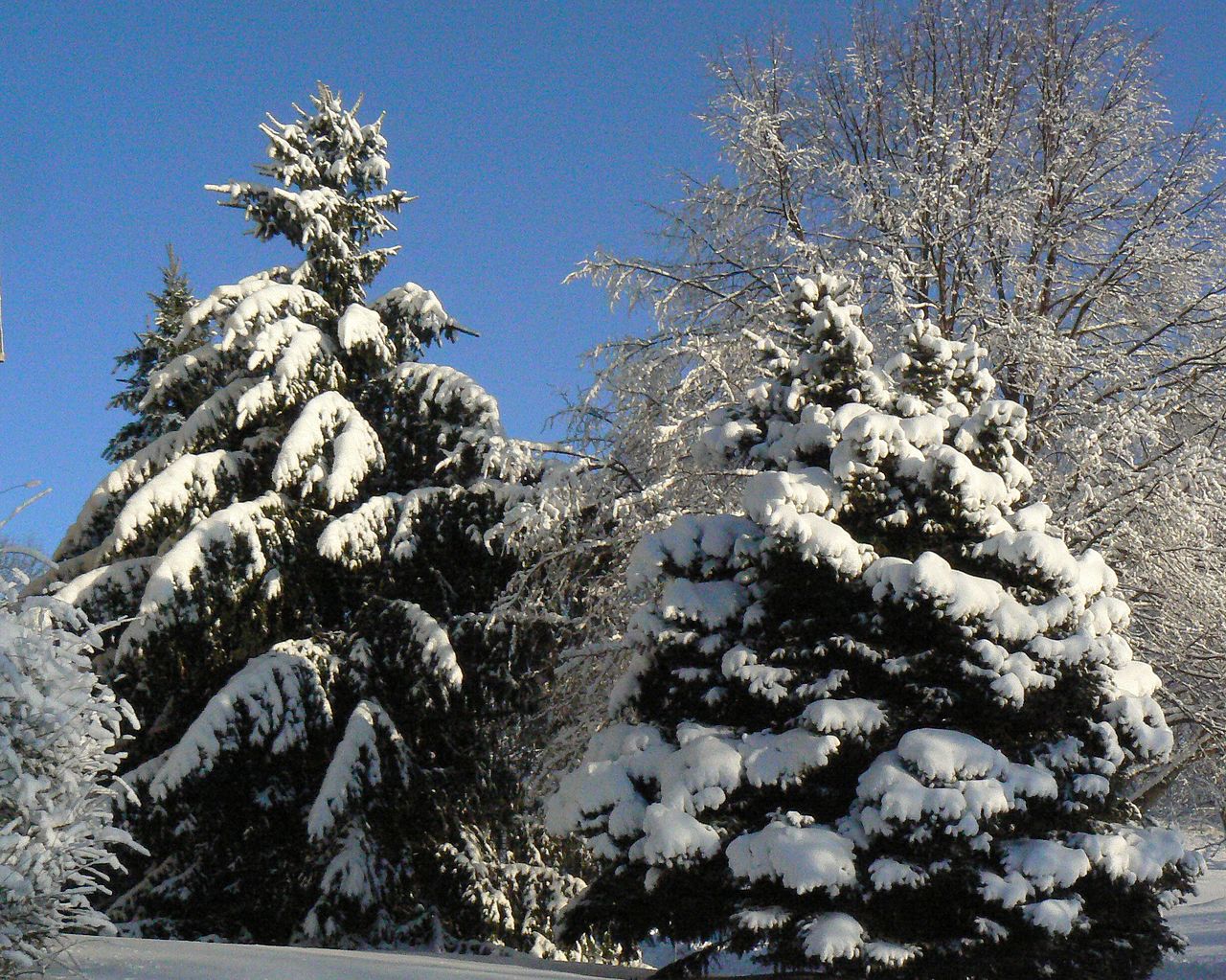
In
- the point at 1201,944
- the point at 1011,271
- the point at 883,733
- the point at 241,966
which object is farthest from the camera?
the point at 1201,944

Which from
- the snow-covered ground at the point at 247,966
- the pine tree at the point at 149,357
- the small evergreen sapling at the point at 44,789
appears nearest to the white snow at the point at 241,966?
the snow-covered ground at the point at 247,966

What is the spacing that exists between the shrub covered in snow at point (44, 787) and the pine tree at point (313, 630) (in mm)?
5264

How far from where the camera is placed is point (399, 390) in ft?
40.0

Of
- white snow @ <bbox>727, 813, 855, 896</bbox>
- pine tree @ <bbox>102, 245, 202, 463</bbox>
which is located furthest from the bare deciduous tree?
Result: pine tree @ <bbox>102, 245, 202, 463</bbox>

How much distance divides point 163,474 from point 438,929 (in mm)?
5212

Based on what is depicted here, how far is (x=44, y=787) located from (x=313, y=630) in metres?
6.97

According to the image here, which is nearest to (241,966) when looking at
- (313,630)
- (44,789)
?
(44,789)

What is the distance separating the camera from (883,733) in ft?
22.4

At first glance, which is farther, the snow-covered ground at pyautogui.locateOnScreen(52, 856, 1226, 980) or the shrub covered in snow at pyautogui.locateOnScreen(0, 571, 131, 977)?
the snow-covered ground at pyautogui.locateOnScreen(52, 856, 1226, 980)

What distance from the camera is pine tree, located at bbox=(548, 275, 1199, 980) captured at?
20.8ft

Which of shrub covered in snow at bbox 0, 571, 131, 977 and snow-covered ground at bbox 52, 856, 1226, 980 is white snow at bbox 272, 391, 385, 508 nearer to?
snow-covered ground at bbox 52, 856, 1226, 980

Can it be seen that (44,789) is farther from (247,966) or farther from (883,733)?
(883,733)

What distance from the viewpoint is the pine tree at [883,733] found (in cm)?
635

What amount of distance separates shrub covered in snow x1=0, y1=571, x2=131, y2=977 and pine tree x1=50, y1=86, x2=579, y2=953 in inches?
207
